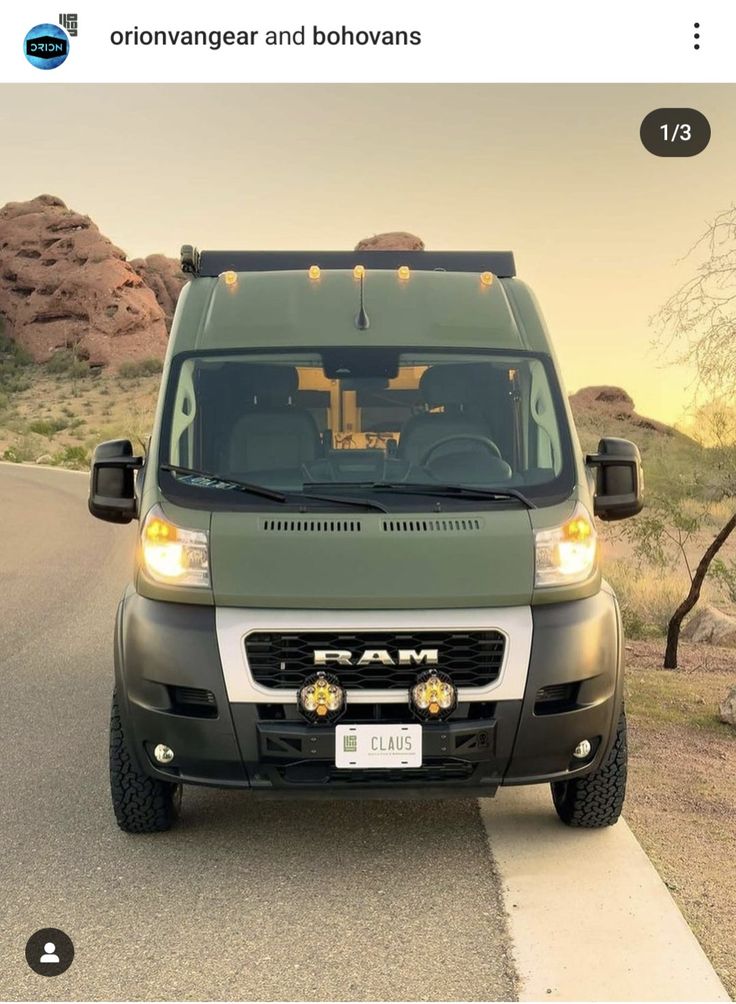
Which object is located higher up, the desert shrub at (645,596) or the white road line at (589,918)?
the white road line at (589,918)

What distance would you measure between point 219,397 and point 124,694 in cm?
148

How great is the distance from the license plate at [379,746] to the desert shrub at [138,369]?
86.4 meters

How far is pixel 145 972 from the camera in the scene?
14.5ft

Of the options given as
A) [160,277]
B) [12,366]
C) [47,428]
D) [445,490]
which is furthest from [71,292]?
[445,490]

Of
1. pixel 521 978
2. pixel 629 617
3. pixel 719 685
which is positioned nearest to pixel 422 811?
pixel 521 978

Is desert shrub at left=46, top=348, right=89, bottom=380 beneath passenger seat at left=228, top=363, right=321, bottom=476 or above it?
beneath

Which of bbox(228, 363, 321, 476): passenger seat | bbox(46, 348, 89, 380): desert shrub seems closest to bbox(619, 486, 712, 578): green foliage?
bbox(228, 363, 321, 476): passenger seat

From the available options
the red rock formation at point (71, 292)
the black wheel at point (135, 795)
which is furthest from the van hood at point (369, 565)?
the red rock formation at point (71, 292)

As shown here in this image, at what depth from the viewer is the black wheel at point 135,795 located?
5.82m

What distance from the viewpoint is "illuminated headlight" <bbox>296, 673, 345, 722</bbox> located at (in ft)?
17.4

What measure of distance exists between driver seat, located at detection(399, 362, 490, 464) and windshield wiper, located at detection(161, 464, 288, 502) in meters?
0.83

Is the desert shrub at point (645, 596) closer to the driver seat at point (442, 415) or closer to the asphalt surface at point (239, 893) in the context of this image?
the asphalt surface at point (239, 893)

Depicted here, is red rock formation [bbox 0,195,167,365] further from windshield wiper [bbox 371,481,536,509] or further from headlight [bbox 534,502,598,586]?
headlight [bbox 534,502,598,586]

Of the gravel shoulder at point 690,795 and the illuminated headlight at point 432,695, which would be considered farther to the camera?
the illuminated headlight at point 432,695
